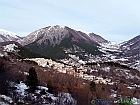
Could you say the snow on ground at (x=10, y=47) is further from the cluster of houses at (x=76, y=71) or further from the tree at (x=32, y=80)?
the tree at (x=32, y=80)

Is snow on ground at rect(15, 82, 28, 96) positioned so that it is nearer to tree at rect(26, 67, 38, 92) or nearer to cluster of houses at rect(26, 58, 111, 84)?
tree at rect(26, 67, 38, 92)

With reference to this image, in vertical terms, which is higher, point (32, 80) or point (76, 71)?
point (76, 71)

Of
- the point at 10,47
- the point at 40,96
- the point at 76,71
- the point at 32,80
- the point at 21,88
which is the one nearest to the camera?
the point at 40,96

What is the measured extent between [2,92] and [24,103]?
4090 millimetres

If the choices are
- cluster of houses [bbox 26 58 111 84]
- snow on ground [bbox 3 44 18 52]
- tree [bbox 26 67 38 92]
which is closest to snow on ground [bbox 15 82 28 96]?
tree [bbox 26 67 38 92]

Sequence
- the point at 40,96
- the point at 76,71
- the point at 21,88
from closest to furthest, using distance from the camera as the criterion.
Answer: the point at 40,96 < the point at 21,88 < the point at 76,71

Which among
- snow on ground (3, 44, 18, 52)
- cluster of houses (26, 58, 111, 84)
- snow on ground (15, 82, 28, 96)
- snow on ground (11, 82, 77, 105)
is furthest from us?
snow on ground (3, 44, 18, 52)

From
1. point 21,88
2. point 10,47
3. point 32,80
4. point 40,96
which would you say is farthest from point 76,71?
point 40,96

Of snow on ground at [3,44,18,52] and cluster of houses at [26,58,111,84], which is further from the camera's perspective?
snow on ground at [3,44,18,52]

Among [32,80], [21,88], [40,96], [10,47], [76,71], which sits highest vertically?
[10,47]

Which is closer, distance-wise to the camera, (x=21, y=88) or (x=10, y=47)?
(x=21, y=88)

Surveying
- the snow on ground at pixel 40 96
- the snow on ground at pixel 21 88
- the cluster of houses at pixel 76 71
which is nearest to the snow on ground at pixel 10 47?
the cluster of houses at pixel 76 71

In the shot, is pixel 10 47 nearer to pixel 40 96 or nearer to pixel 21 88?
pixel 21 88

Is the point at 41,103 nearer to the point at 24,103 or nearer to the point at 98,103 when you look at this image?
the point at 24,103
